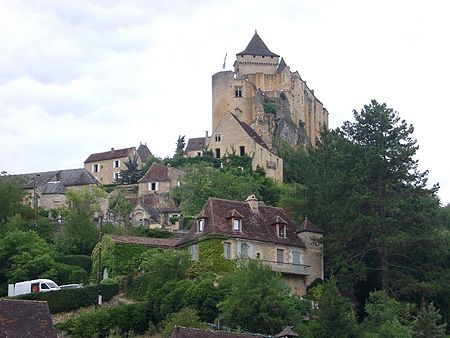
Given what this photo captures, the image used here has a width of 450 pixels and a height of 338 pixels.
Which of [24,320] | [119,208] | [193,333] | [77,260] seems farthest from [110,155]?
[193,333]

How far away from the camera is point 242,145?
102688 millimetres

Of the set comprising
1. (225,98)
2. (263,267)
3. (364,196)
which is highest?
(225,98)

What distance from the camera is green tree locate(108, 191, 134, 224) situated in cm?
9544

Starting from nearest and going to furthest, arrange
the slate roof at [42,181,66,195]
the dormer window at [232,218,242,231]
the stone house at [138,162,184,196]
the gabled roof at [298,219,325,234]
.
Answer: the dormer window at [232,218,242,231]
the gabled roof at [298,219,325,234]
the stone house at [138,162,184,196]
the slate roof at [42,181,66,195]

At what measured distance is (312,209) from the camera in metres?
70.9

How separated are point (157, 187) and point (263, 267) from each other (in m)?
45.6

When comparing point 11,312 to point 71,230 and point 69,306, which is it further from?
point 71,230

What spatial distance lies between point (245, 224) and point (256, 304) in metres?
13.4

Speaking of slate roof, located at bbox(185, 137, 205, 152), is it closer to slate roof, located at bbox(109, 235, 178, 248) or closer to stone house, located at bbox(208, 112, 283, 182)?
stone house, located at bbox(208, 112, 283, 182)

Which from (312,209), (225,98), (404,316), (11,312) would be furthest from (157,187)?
(11,312)

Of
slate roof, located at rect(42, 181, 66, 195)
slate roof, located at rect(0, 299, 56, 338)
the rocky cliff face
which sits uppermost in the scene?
the rocky cliff face

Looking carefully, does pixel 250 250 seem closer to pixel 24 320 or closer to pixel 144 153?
pixel 24 320

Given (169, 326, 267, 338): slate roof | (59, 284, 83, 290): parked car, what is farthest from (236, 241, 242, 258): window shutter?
(169, 326, 267, 338): slate roof

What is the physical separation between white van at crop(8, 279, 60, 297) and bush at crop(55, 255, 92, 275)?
6.16 meters
